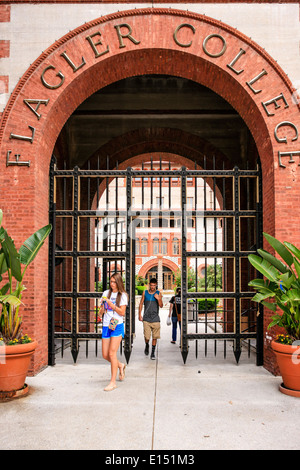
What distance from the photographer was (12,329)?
5957 mm

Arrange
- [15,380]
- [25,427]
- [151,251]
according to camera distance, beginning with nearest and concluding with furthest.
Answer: [25,427], [15,380], [151,251]

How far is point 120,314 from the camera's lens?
19.7ft

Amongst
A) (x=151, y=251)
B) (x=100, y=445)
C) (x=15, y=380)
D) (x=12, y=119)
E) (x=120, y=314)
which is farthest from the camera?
(x=151, y=251)

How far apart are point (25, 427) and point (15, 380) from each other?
50.2 inches

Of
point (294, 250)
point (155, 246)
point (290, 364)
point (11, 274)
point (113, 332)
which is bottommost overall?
point (290, 364)

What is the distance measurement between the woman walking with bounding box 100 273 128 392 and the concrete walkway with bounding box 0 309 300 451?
0.41m

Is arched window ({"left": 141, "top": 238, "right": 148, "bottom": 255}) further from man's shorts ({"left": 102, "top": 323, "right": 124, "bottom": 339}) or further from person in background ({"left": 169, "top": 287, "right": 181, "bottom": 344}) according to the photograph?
man's shorts ({"left": 102, "top": 323, "right": 124, "bottom": 339})

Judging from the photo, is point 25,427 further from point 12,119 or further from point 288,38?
point 288,38

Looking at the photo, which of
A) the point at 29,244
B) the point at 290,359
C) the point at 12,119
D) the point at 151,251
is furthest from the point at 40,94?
the point at 151,251

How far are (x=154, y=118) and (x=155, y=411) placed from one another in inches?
366

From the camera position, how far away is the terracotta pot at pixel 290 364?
5.73 metres

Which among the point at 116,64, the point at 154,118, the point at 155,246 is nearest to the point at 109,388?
the point at 116,64

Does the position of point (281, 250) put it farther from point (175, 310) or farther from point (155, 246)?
point (155, 246)

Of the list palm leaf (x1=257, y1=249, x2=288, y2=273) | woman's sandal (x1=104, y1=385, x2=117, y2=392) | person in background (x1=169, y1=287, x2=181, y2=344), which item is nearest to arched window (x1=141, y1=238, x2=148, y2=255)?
person in background (x1=169, y1=287, x2=181, y2=344)
